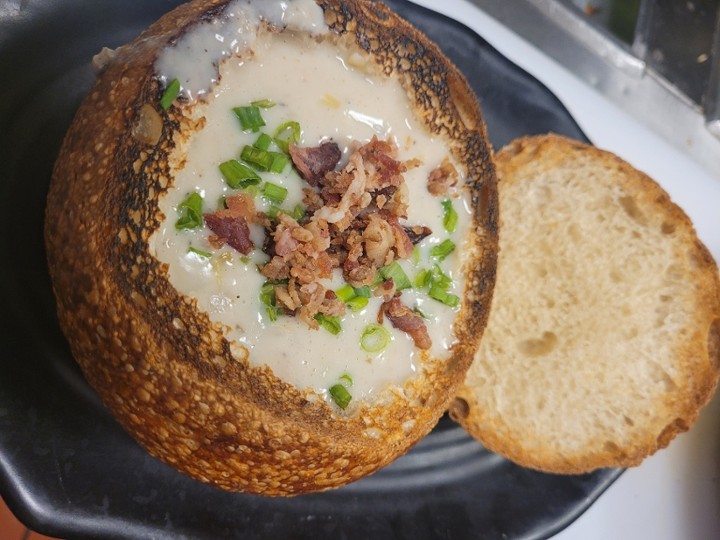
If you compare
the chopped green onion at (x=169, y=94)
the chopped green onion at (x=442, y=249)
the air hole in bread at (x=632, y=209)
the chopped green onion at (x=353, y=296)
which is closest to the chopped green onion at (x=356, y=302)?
the chopped green onion at (x=353, y=296)

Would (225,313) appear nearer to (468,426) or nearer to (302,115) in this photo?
(302,115)

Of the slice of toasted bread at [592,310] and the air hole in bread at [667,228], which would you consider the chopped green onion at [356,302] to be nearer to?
the slice of toasted bread at [592,310]

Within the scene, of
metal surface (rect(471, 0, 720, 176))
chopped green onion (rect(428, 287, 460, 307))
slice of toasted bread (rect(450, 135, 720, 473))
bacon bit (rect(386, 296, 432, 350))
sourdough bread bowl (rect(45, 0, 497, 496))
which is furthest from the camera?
metal surface (rect(471, 0, 720, 176))

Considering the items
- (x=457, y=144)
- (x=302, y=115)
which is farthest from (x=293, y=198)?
(x=457, y=144)

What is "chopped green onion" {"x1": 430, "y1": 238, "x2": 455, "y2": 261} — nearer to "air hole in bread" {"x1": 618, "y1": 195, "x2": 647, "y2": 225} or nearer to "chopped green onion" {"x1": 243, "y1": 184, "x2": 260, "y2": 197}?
"chopped green onion" {"x1": 243, "y1": 184, "x2": 260, "y2": 197}

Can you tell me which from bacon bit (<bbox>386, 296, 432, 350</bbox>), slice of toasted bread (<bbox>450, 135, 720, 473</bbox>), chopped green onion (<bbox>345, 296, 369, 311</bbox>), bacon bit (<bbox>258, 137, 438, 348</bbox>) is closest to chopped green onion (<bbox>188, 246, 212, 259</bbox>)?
bacon bit (<bbox>258, 137, 438, 348</bbox>)

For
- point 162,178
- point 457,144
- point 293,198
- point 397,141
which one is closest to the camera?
point 162,178

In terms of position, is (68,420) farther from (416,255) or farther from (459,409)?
(459,409)
